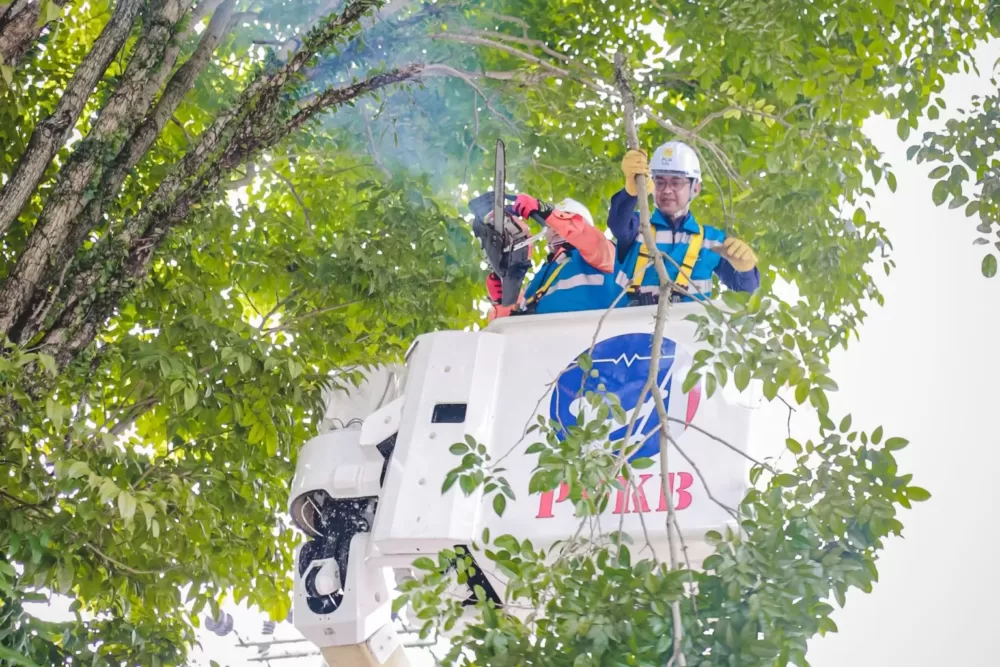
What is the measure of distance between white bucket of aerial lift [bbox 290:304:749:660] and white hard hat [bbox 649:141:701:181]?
89cm

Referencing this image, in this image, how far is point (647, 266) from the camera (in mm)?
4309

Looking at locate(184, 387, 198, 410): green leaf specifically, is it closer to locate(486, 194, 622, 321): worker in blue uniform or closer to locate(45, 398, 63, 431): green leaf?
locate(45, 398, 63, 431): green leaf

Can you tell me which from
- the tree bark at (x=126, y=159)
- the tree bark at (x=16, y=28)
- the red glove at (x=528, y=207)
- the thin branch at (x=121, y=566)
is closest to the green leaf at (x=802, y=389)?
the red glove at (x=528, y=207)

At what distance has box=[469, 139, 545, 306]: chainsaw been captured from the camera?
4.39 metres

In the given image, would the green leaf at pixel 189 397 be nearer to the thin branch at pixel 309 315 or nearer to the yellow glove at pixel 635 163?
the thin branch at pixel 309 315

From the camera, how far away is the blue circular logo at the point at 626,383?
3.66m

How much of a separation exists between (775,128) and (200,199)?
7.78 feet

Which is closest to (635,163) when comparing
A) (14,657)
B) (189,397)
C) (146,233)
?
(189,397)

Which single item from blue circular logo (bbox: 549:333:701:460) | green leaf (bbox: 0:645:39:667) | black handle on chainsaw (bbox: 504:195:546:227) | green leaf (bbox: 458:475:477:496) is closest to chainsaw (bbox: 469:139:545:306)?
black handle on chainsaw (bbox: 504:195:546:227)

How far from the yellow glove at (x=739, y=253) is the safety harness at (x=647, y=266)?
14cm

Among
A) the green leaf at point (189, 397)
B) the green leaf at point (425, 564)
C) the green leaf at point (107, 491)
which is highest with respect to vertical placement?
the green leaf at point (189, 397)

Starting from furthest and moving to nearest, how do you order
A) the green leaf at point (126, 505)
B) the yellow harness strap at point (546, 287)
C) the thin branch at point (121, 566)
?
the yellow harness strap at point (546, 287)
the thin branch at point (121, 566)
the green leaf at point (126, 505)

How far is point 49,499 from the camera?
409cm

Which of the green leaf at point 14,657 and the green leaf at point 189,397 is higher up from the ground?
the green leaf at point 189,397
